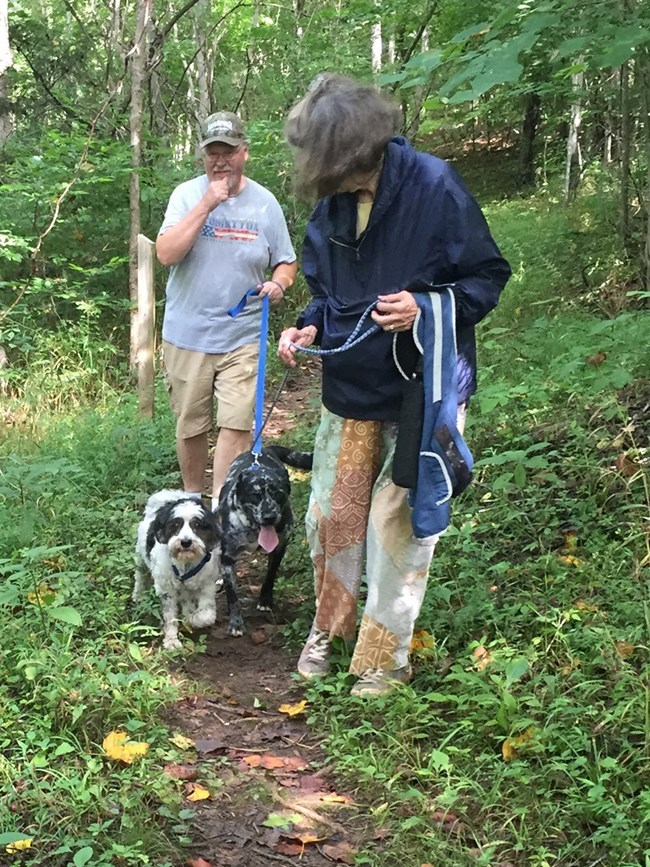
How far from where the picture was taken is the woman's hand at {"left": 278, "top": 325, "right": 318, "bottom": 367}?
3.42 m

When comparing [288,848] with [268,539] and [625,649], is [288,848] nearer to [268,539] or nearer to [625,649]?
[625,649]

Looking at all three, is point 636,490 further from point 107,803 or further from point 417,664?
point 107,803

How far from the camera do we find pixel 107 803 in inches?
104

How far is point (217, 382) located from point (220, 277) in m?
0.64

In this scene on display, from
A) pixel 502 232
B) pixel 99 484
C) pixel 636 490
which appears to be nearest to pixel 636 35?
pixel 636 490

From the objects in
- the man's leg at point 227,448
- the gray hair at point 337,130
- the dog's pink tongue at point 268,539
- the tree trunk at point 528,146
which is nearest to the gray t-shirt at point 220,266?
the man's leg at point 227,448

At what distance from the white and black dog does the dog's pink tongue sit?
0.78 feet

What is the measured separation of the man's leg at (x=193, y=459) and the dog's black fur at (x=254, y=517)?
0.57m

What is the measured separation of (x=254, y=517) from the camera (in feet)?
14.3

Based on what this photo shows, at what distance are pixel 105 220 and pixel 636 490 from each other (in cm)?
779

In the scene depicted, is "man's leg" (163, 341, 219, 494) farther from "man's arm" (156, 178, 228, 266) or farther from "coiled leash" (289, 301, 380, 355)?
"coiled leash" (289, 301, 380, 355)

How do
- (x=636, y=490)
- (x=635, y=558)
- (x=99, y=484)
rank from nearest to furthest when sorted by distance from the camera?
1. (x=635, y=558)
2. (x=636, y=490)
3. (x=99, y=484)

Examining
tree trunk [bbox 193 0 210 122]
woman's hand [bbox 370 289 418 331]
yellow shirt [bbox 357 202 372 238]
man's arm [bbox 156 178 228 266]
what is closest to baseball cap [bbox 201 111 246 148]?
man's arm [bbox 156 178 228 266]

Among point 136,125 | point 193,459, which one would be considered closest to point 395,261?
point 193,459
